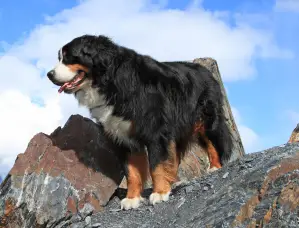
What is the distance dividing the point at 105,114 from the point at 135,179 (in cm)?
104

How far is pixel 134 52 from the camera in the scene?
7.36m

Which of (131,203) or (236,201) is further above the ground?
(131,203)

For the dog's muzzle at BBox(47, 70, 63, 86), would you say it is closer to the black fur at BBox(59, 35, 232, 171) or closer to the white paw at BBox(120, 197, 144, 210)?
the black fur at BBox(59, 35, 232, 171)

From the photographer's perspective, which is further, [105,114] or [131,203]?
[105,114]

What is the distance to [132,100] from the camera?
22.8 ft

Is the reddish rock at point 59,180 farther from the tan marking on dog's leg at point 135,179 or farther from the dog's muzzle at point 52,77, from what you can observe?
the dog's muzzle at point 52,77

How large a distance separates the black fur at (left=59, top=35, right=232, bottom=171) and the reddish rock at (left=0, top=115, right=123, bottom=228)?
0.82 meters

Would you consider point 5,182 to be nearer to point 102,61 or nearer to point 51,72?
point 51,72

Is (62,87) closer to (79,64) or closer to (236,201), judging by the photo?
(79,64)

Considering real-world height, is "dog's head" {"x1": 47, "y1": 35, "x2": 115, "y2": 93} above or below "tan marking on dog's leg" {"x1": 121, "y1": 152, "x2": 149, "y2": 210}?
above

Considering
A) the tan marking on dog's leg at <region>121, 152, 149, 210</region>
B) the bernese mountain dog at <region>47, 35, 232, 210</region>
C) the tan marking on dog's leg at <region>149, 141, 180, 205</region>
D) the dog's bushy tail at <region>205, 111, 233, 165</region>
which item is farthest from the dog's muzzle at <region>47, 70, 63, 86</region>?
the dog's bushy tail at <region>205, 111, 233, 165</region>

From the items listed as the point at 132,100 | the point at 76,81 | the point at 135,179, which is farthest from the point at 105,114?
the point at 135,179

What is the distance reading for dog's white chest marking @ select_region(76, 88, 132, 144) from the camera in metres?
7.05

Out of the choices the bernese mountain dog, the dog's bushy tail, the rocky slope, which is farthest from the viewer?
the dog's bushy tail
